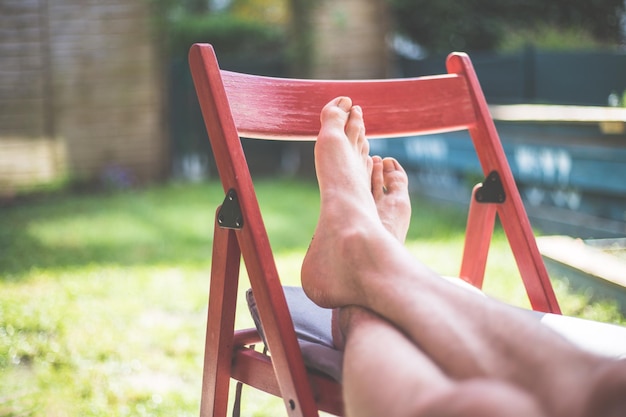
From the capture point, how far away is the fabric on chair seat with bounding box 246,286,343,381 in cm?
129

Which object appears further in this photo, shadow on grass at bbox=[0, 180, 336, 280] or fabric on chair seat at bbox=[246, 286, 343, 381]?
shadow on grass at bbox=[0, 180, 336, 280]

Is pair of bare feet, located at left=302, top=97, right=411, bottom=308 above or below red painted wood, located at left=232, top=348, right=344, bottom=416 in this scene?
above

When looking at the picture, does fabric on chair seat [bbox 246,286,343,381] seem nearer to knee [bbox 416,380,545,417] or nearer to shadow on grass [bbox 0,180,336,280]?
knee [bbox 416,380,545,417]

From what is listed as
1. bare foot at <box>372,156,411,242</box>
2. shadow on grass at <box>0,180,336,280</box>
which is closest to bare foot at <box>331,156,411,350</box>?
bare foot at <box>372,156,411,242</box>

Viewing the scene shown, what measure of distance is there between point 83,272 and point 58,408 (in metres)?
1.76

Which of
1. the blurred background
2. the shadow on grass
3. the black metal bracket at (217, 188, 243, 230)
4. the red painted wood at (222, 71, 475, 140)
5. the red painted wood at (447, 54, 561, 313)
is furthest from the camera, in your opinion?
the blurred background

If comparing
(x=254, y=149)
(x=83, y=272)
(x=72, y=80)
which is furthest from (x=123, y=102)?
(x=83, y=272)

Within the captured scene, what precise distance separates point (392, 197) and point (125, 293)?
2.18 metres

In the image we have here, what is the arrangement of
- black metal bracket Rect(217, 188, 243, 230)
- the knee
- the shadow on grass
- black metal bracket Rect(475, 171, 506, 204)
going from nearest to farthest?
the knee
black metal bracket Rect(217, 188, 243, 230)
black metal bracket Rect(475, 171, 506, 204)
the shadow on grass

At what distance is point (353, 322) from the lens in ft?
3.83

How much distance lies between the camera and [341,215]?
53.4 inches

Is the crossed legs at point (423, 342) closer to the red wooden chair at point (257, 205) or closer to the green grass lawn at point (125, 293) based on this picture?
the red wooden chair at point (257, 205)

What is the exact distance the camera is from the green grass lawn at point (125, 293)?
7.62 feet

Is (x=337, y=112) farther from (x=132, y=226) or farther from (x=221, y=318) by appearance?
(x=132, y=226)
